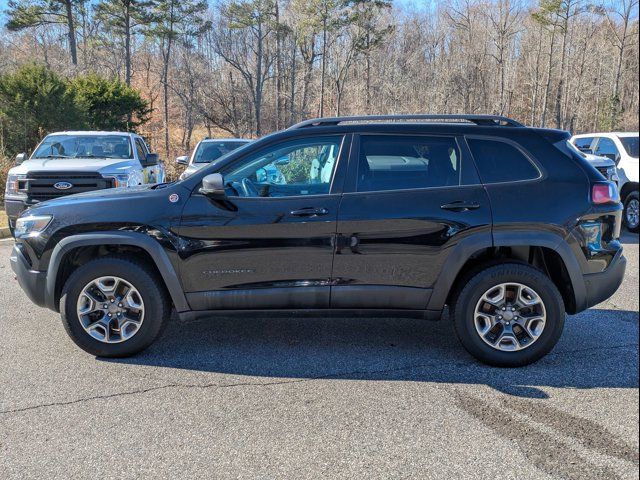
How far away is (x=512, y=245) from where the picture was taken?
4031 millimetres

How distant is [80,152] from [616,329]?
915 centimetres

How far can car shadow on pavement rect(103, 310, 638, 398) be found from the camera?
12.9 feet

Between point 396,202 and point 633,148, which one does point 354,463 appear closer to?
point 396,202

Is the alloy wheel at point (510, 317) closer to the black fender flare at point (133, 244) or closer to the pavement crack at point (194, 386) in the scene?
the pavement crack at point (194, 386)

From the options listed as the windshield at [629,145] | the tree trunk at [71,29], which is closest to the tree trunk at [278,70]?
the tree trunk at [71,29]

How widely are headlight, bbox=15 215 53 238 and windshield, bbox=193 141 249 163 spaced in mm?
8587

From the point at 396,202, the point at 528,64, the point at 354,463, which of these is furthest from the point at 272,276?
the point at 528,64

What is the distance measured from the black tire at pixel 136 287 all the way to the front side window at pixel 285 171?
3.21ft

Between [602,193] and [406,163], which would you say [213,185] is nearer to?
[406,163]

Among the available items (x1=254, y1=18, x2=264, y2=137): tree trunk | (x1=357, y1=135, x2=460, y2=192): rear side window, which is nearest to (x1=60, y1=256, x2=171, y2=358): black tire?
(x1=357, y1=135, x2=460, y2=192): rear side window

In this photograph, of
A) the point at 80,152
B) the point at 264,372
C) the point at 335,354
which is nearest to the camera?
the point at 264,372

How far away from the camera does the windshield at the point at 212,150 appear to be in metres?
12.9

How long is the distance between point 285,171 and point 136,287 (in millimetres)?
1490

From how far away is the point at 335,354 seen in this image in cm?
Result: 436
